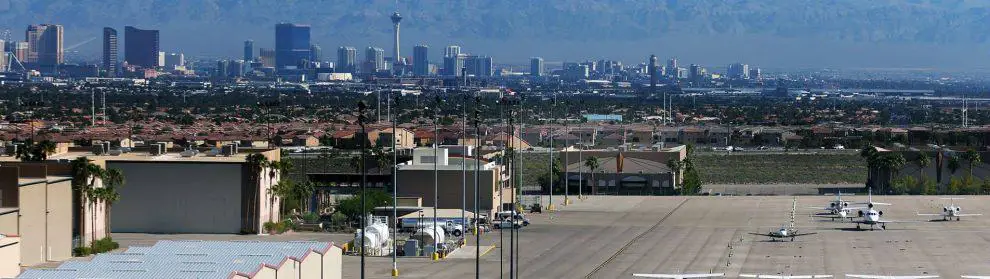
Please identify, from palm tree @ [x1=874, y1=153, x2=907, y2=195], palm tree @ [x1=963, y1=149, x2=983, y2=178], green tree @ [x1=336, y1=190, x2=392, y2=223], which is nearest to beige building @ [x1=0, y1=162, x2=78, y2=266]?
green tree @ [x1=336, y1=190, x2=392, y2=223]

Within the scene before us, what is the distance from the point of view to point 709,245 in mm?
85250

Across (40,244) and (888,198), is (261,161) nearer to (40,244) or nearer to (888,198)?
(40,244)

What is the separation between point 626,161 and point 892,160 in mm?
18901

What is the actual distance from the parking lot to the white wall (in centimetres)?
222

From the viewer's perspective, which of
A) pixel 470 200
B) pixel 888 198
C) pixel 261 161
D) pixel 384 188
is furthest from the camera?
pixel 888 198

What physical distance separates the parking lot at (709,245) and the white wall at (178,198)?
2.22 metres

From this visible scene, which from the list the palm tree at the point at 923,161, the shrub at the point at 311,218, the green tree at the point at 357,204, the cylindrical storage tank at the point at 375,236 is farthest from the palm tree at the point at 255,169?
the palm tree at the point at 923,161

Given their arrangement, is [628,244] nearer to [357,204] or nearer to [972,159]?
[357,204]

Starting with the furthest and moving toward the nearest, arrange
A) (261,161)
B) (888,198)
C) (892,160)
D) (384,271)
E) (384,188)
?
(892,160), (888,198), (384,188), (261,161), (384,271)

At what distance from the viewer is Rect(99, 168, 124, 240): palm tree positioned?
79750mm

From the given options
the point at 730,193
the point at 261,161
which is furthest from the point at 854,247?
the point at 730,193

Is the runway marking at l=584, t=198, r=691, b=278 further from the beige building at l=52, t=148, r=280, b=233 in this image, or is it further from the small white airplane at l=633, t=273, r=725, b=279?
the beige building at l=52, t=148, r=280, b=233

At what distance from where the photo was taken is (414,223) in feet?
294

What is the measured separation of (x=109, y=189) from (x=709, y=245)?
26821 millimetres
